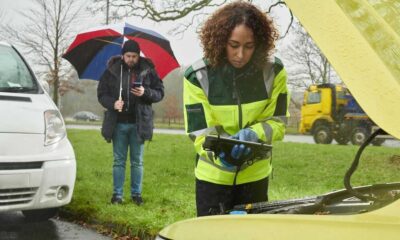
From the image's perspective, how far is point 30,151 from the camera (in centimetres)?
460

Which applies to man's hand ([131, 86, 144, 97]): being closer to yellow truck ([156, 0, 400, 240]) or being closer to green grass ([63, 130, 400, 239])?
green grass ([63, 130, 400, 239])

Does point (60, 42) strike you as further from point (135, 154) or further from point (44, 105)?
point (44, 105)

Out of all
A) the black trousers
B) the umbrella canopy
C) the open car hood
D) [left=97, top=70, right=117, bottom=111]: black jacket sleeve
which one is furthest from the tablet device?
the umbrella canopy

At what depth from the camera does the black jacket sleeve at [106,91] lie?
5848mm

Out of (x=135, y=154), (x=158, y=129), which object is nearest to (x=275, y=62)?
(x=135, y=154)

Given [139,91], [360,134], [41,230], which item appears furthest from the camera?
[139,91]

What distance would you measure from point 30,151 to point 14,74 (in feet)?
2.91

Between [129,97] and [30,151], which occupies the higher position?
[129,97]

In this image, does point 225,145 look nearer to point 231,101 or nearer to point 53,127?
point 231,101

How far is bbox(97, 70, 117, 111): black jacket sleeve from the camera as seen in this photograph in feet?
19.2

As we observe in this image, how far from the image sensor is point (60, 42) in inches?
313

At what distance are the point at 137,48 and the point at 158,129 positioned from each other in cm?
117

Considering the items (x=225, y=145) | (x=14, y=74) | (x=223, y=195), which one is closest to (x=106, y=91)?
(x=14, y=74)

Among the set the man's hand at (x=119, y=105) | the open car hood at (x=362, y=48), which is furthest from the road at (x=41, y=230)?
the open car hood at (x=362, y=48)
